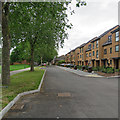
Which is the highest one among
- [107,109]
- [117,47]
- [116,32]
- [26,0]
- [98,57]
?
[116,32]

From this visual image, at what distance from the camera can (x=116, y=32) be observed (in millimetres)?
21234

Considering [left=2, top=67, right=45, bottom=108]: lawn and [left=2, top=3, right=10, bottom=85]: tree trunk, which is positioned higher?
[left=2, top=3, right=10, bottom=85]: tree trunk

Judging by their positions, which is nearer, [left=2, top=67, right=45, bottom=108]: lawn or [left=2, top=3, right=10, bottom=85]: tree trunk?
[left=2, top=67, right=45, bottom=108]: lawn

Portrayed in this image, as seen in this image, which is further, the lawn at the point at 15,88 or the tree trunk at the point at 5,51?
the tree trunk at the point at 5,51

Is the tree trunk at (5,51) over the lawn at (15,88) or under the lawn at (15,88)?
over

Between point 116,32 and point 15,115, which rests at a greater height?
point 116,32

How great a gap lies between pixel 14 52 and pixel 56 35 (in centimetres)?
6235

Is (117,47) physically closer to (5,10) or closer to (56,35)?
(56,35)

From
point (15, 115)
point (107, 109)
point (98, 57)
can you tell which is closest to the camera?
point (15, 115)

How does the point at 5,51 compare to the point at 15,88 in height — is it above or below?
above

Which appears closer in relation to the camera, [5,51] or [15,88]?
[15,88]

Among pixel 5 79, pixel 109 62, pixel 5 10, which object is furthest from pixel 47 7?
pixel 109 62

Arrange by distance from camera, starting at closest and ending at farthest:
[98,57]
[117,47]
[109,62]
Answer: [117,47] → [109,62] → [98,57]

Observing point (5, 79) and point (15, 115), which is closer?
point (15, 115)
